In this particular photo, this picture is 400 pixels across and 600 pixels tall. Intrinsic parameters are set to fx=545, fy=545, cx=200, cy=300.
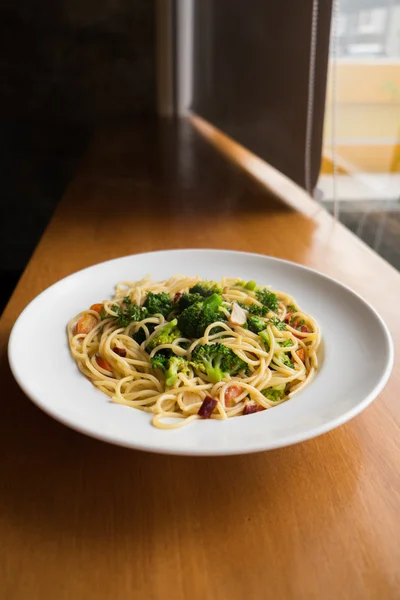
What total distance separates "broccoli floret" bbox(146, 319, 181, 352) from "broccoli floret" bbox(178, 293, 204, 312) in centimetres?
6

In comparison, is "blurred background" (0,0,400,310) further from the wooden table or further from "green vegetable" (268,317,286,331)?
the wooden table

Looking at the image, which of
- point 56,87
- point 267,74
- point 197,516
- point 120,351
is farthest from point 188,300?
point 56,87

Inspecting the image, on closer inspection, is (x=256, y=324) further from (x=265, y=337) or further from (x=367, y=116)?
(x=367, y=116)

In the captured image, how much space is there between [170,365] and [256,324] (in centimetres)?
19

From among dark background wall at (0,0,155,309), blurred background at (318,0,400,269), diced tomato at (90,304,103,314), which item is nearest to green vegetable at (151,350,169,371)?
diced tomato at (90,304,103,314)

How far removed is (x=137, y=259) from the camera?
1.23 m

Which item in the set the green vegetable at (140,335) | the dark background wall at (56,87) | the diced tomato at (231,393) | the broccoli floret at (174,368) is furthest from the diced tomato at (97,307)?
the dark background wall at (56,87)

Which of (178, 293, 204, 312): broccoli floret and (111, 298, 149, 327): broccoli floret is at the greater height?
(178, 293, 204, 312): broccoli floret

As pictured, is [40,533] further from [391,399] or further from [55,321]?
[391,399]

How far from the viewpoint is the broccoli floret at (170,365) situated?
2.71 ft

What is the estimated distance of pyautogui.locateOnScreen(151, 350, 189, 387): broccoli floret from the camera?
826 millimetres

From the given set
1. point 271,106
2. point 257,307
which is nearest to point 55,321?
point 257,307

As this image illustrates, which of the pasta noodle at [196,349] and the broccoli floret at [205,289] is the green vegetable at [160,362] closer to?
the pasta noodle at [196,349]

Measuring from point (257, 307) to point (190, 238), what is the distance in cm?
65
